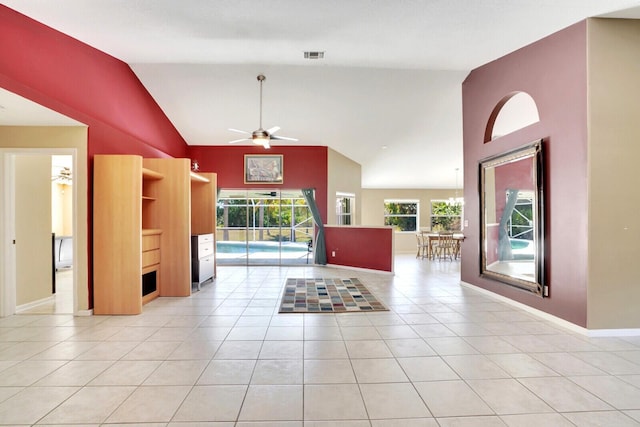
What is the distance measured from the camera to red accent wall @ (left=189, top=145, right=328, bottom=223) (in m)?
8.07

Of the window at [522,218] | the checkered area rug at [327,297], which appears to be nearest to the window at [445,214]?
the checkered area rug at [327,297]

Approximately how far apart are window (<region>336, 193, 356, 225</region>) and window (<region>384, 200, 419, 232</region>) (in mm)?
3330

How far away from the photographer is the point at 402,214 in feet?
40.8

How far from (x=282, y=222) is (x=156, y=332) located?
4.98 metres

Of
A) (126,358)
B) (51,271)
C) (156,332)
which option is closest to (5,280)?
(51,271)

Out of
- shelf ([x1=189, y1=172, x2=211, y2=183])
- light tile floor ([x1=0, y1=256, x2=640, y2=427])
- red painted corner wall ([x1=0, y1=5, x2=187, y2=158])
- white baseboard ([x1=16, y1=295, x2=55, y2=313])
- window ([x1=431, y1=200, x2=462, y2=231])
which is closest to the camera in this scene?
light tile floor ([x1=0, y1=256, x2=640, y2=427])

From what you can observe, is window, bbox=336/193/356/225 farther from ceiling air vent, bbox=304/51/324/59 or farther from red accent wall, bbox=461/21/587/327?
red accent wall, bbox=461/21/587/327

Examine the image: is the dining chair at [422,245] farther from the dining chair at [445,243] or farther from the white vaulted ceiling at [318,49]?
the white vaulted ceiling at [318,49]

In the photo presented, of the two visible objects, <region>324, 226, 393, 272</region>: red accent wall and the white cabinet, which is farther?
<region>324, 226, 393, 272</region>: red accent wall

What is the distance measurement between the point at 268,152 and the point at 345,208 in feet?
9.45

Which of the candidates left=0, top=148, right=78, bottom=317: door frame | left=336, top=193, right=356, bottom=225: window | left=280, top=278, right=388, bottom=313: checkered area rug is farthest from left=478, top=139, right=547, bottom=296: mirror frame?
left=0, top=148, right=78, bottom=317: door frame

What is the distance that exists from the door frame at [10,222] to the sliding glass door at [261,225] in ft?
13.9

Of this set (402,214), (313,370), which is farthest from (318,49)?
(402,214)

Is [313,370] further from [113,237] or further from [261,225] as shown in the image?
[261,225]
